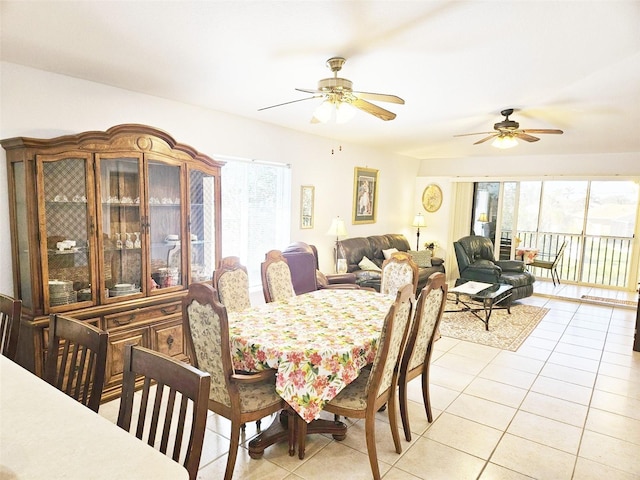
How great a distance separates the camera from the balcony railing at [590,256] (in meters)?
7.25

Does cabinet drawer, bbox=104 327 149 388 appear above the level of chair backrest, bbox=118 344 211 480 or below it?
below

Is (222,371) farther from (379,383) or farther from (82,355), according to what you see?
(379,383)

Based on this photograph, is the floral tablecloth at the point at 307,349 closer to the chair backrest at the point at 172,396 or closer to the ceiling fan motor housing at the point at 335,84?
the chair backrest at the point at 172,396

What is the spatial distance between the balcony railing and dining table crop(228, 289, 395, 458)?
6382 millimetres


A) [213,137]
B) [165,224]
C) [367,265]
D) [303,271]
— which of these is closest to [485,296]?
[367,265]

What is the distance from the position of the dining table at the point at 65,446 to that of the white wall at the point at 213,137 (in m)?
2.00

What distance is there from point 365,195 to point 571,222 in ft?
13.6

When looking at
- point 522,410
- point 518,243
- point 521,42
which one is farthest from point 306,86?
point 518,243

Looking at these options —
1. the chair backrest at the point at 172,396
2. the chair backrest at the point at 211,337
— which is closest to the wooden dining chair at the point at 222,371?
the chair backrest at the point at 211,337

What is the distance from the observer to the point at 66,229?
8.96ft

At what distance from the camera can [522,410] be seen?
9.83 feet

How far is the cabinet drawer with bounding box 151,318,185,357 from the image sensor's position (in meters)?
3.20

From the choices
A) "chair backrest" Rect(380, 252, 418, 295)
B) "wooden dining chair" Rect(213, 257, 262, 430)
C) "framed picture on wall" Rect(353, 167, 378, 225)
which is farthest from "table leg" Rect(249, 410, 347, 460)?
"framed picture on wall" Rect(353, 167, 378, 225)

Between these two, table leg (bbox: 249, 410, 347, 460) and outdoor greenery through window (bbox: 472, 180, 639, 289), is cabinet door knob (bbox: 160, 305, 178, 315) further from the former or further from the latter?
outdoor greenery through window (bbox: 472, 180, 639, 289)
